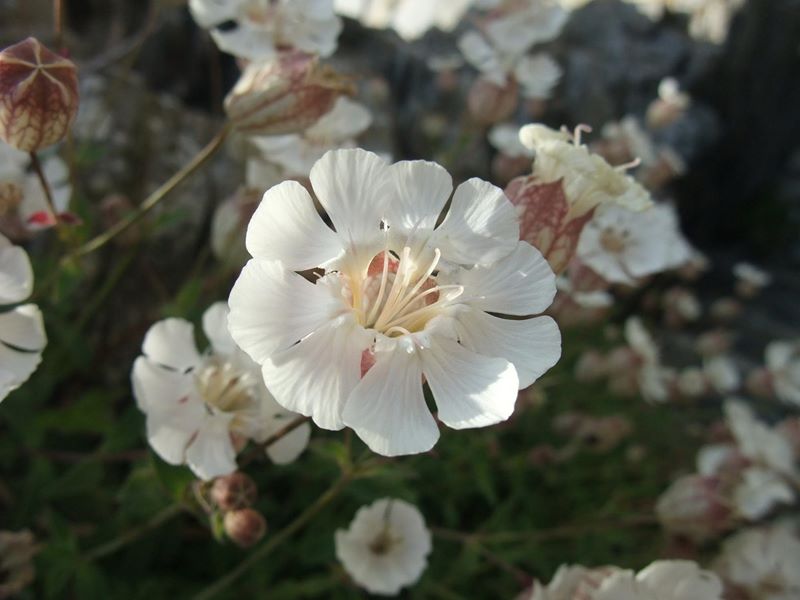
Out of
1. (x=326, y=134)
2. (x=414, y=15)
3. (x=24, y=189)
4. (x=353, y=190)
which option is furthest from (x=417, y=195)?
(x=414, y=15)

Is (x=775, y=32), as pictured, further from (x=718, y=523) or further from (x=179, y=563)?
(x=179, y=563)

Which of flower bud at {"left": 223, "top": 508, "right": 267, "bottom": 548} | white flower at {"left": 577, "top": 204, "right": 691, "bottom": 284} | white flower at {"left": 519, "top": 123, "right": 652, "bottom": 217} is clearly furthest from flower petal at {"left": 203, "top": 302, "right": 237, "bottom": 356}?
white flower at {"left": 577, "top": 204, "right": 691, "bottom": 284}

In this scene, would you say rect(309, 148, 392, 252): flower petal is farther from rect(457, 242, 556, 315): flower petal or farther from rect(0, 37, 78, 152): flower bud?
rect(0, 37, 78, 152): flower bud

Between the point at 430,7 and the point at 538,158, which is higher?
the point at 538,158

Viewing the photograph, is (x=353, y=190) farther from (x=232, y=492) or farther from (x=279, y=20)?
(x=279, y=20)

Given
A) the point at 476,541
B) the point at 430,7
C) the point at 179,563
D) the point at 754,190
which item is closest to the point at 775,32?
the point at 754,190

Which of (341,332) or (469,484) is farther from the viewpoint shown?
(469,484)
